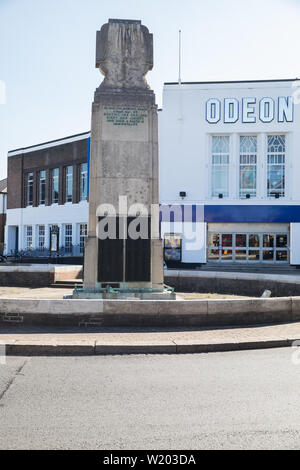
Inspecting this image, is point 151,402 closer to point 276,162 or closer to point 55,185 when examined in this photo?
point 276,162

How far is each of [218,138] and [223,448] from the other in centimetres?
3205

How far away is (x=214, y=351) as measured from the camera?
23.8ft

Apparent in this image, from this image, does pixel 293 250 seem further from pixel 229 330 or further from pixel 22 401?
pixel 22 401

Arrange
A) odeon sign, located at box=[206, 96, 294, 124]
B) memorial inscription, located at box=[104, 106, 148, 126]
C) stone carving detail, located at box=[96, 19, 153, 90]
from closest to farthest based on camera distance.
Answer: memorial inscription, located at box=[104, 106, 148, 126]
stone carving detail, located at box=[96, 19, 153, 90]
odeon sign, located at box=[206, 96, 294, 124]

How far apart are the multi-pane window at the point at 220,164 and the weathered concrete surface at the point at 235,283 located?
19.0 meters

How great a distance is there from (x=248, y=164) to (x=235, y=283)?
67.8ft

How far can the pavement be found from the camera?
696cm

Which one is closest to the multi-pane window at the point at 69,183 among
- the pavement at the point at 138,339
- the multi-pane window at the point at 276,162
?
the multi-pane window at the point at 276,162

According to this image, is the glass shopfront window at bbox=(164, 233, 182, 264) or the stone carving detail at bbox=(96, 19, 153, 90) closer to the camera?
the stone carving detail at bbox=(96, 19, 153, 90)

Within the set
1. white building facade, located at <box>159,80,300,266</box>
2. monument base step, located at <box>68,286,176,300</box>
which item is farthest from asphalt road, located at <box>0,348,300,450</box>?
white building facade, located at <box>159,80,300,266</box>

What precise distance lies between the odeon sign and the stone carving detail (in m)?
22.4

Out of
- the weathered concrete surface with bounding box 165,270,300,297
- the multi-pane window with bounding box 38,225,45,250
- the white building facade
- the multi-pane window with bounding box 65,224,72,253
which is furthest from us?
the multi-pane window with bounding box 38,225,45,250

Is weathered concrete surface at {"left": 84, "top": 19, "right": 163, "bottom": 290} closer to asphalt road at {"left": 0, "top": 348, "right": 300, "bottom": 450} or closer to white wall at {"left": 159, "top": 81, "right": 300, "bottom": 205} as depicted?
asphalt road at {"left": 0, "top": 348, "right": 300, "bottom": 450}

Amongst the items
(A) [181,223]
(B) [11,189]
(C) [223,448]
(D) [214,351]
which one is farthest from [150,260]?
(B) [11,189]
